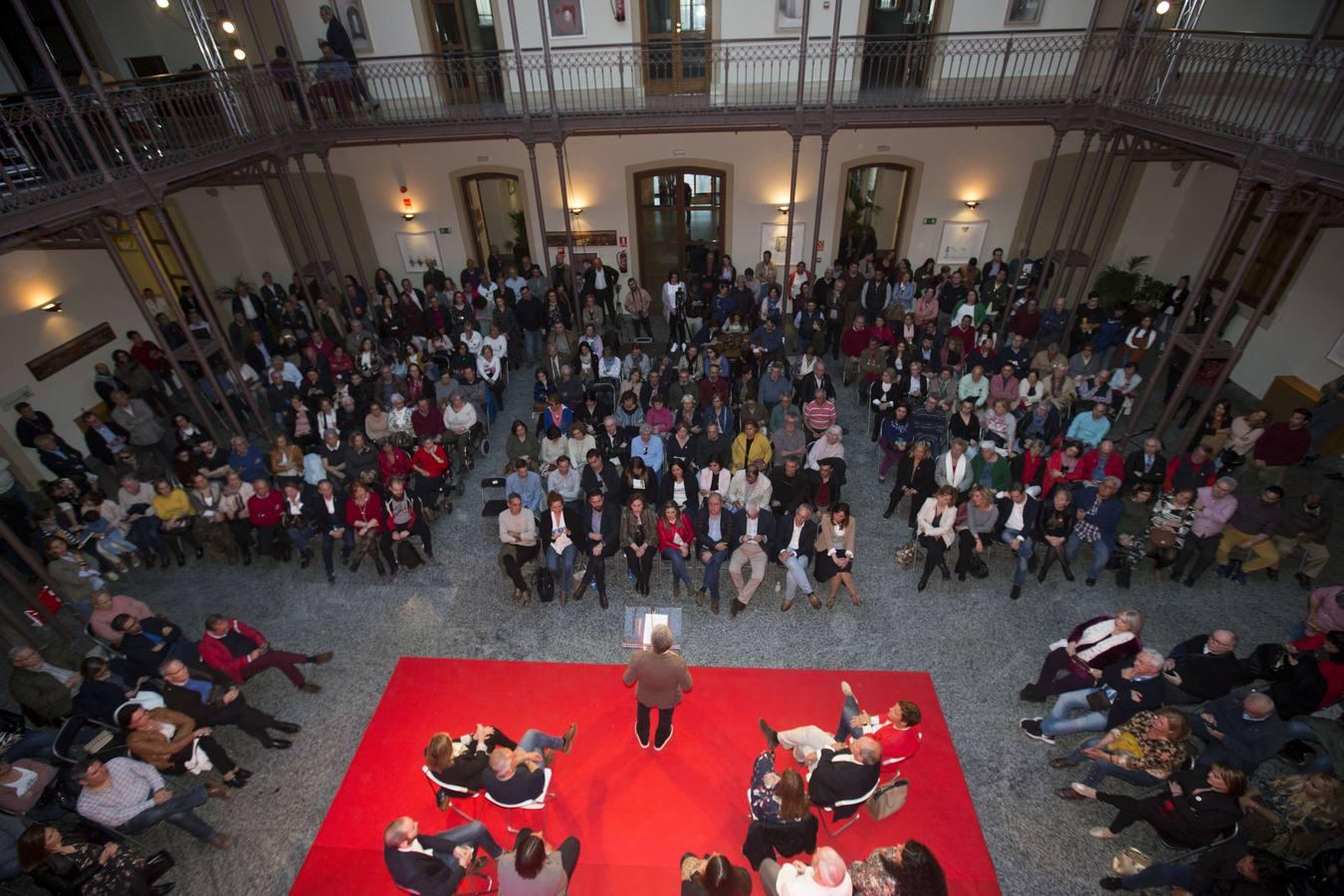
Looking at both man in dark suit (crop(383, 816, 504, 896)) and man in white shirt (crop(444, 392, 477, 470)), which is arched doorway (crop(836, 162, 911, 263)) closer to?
man in white shirt (crop(444, 392, 477, 470))

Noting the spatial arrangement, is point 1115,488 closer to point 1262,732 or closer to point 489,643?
point 1262,732

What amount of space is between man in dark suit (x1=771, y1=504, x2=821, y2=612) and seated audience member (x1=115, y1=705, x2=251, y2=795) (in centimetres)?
527

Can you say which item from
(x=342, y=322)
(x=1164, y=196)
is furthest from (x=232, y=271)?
(x=1164, y=196)

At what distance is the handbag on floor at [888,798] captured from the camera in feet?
16.3

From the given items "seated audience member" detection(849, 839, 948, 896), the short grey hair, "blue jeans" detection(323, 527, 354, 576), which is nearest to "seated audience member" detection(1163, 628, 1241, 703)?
"seated audience member" detection(849, 839, 948, 896)

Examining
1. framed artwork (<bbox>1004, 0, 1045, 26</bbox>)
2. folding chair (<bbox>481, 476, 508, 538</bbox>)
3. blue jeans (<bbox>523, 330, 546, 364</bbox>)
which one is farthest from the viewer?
blue jeans (<bbox>523, 330, 546, 364</bbox>)

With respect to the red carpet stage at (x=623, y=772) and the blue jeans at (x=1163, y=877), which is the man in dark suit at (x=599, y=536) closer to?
the red carpet stage at (x=623, y=772)

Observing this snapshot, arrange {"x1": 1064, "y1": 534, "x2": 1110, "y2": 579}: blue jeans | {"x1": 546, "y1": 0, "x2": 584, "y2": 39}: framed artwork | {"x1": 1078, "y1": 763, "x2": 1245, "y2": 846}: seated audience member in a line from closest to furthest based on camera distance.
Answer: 1. {"x1": 1078, "y1": 763, "x2": 1245, "y2": 846}: seated audience member
2. {"x1": 1064, "y1": 534, "x2": 1110, "y2": 579}: blue jeans
3. {"x1": 546, "y1": 0, "x2": 584, "y2": 39}: framed artwork

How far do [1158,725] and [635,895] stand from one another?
3.86 metres

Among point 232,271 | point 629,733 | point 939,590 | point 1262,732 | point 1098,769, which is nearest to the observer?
point 1262,732

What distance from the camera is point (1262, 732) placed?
473cm

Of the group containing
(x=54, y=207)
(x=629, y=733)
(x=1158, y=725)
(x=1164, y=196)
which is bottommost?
(x=629, y=733)

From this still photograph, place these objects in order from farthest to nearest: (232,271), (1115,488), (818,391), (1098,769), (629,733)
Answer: (232,271)
(818,391)
(1115,488)
(629,733)
(1098,769)

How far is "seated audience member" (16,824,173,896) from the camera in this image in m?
3.98
